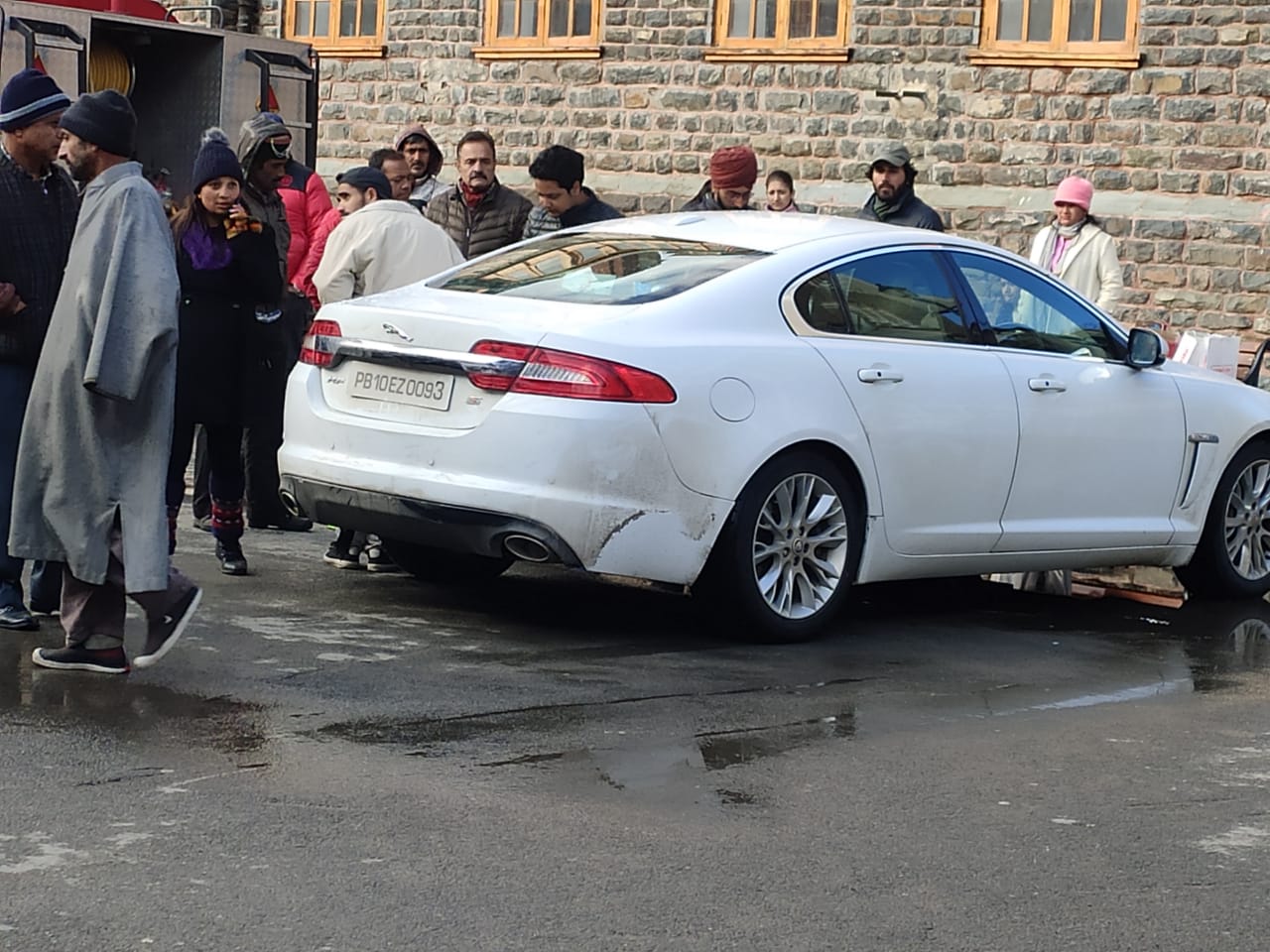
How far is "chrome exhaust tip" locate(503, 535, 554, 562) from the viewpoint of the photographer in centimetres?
771

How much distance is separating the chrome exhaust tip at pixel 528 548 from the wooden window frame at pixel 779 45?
13114 millimetres

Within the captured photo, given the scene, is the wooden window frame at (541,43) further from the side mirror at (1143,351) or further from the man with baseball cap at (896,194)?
the side mirror at (1143,351)

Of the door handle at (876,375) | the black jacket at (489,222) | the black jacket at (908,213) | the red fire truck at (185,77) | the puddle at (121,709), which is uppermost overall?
the red fire truck at (185,77)

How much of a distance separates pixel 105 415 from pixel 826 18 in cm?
1432

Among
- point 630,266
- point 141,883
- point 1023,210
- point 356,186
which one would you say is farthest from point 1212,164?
point 141,883

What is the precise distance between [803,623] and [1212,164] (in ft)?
36.8

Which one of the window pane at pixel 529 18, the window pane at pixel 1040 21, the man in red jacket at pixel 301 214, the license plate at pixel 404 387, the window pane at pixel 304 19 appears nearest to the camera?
the license plate at pixel 404 387

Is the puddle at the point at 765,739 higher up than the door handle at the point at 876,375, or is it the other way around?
the door handle at the point at 876,375

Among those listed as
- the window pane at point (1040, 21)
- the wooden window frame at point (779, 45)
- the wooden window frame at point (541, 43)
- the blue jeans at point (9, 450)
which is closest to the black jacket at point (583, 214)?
the blue jeans at point (9, 450)

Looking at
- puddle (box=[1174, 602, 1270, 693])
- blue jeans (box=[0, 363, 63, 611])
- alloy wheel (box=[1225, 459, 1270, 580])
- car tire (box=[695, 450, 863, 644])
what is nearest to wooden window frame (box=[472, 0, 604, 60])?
alloy wheel (box=[1225, 459, 1270, 580])

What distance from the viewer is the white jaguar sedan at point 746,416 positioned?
7.69 metres

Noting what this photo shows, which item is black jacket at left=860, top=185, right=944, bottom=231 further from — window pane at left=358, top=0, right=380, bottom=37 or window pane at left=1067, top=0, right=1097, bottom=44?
window pane at left=358, top=0, right=380, bottom=37

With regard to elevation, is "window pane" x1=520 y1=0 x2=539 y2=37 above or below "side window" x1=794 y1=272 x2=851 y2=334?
above

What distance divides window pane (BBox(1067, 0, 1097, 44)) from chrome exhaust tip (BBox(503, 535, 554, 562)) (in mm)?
12375
